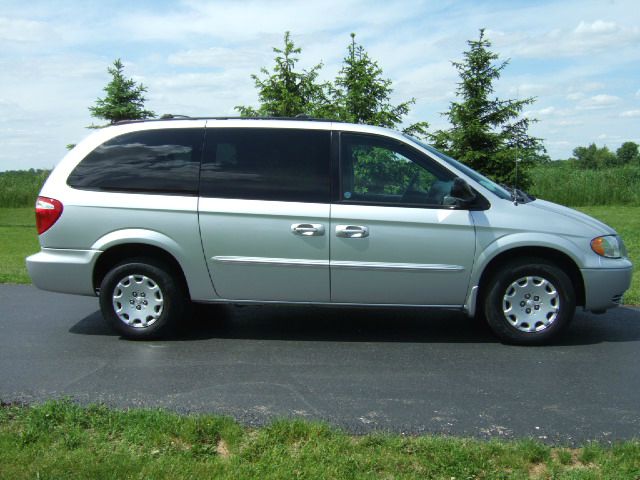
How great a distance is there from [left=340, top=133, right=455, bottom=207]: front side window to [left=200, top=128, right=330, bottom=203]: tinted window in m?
0.21

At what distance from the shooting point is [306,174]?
6.24m

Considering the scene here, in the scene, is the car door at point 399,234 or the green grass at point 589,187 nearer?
the car door at point 399,234

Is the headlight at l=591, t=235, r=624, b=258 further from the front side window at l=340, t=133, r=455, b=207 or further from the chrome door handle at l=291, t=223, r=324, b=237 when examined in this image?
the chrome door handle at l=291, t=223, r=324, b=237

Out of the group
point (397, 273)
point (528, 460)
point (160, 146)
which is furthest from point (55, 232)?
point (528, 460)

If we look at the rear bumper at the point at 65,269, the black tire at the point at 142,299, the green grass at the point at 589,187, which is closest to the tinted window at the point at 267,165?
the black tire at the point at 142,299

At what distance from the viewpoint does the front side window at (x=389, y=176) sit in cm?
617

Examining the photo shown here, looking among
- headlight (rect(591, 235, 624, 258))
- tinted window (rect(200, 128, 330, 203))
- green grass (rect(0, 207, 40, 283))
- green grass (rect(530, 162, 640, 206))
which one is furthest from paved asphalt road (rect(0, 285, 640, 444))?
green grass (rect(530, 162, 640, 206))

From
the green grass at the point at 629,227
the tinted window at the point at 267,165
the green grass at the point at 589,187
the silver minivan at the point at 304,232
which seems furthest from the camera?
the green grass at the point at 589,187

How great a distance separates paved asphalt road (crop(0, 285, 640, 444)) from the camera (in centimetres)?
456

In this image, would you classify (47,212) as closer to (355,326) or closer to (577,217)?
(355,326)

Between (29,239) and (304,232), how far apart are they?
43.0 ft

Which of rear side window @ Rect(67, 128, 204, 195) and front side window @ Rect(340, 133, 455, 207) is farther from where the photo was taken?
rear side window @ Rect(67, 128, 204, 195)

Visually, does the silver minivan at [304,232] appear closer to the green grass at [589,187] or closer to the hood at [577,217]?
the hood at [577,217]

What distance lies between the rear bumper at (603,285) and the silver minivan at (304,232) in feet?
0.04
